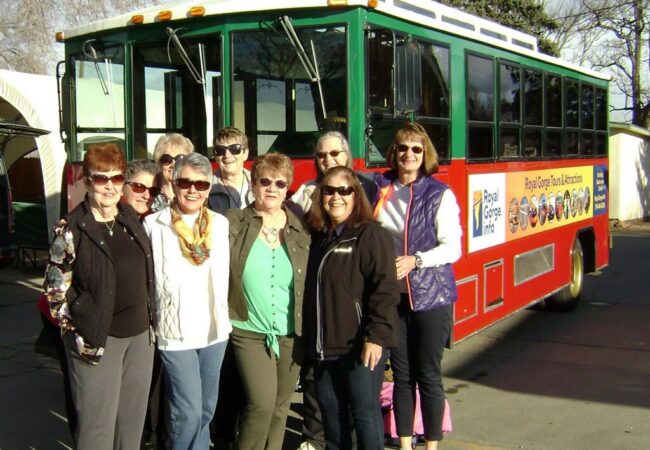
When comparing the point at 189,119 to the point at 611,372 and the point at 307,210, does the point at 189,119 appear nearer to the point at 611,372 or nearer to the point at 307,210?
the point at 307,210

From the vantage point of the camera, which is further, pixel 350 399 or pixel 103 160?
pixel 350 399

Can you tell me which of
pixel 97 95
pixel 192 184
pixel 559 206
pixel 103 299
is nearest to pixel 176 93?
pixel 97 95

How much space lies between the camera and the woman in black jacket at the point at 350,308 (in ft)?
12.1

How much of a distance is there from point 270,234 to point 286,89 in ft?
5.81

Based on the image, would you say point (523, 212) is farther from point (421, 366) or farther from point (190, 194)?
point (190, 194)

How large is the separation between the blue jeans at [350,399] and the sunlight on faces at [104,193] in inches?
50.3

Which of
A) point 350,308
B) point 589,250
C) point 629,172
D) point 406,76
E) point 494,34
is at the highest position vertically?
point 494,34

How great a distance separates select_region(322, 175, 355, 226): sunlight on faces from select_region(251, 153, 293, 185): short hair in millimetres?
239

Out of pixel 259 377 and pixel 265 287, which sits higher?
pixel 265 287

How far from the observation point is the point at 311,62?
5.15 m

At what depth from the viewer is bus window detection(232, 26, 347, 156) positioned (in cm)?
516

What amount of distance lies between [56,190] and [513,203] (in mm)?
8394

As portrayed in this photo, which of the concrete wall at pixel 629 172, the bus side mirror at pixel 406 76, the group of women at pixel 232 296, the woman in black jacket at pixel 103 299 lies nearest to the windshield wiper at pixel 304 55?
the bus side mirror at pixel 406 76

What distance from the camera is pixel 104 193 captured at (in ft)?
11.7
